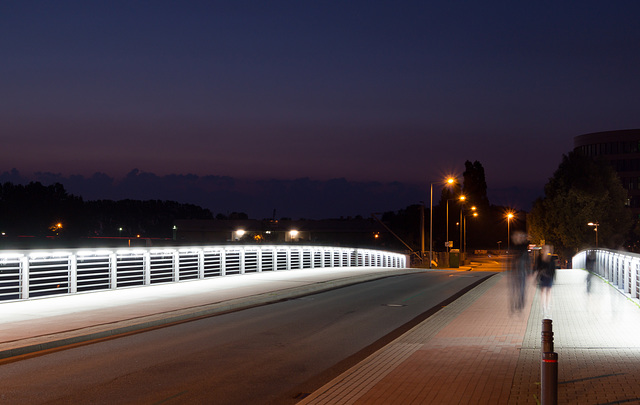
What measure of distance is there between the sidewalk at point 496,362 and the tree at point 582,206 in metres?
50.3

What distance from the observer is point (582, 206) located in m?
63.5

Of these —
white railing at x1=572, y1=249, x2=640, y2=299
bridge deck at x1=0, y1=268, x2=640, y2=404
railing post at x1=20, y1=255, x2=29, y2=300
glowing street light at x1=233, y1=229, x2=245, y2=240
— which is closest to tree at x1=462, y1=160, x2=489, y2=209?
glowing street light at x1=233, y1=229, x2=245, y2=240

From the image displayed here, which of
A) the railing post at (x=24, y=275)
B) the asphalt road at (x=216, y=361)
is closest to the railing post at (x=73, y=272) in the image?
the railing post at (x=24, y=275)

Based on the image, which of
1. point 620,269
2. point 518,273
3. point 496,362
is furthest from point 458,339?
point 620,269

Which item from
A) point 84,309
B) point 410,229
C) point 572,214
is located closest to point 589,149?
point 410,229

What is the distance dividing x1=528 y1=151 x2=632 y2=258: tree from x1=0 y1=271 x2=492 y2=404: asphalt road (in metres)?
51.5

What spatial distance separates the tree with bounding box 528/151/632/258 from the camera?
203 feet

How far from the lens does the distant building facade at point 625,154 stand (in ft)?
371

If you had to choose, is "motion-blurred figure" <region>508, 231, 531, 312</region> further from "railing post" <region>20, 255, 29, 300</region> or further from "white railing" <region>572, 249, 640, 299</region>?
"railing post" <region>20, 255, 29, 300</region>

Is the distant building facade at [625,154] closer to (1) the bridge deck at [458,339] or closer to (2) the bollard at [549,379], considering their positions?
(1) the bridge deck at [458,339]

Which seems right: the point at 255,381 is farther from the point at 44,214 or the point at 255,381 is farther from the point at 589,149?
the point at 44,214

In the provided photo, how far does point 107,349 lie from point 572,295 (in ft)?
44.0

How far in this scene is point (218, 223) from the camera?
117062 millimetres

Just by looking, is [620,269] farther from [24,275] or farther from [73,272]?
[24,275]
